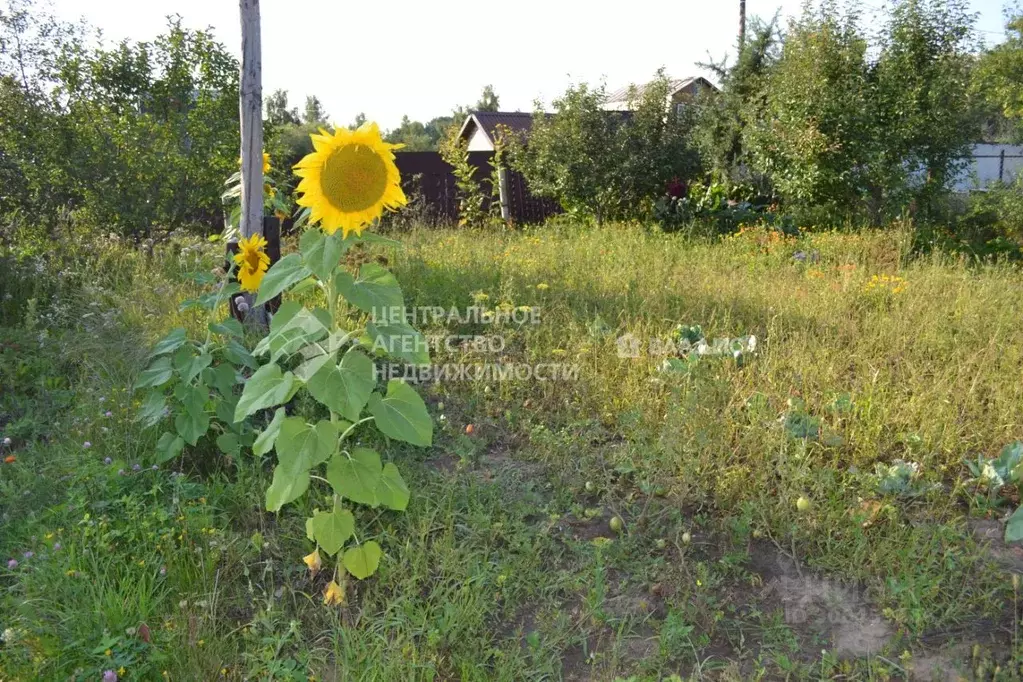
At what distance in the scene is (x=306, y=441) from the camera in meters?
2.19

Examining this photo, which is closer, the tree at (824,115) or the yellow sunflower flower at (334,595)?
the yellow sunflower flower at (334,595)

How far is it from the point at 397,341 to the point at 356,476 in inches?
16.0

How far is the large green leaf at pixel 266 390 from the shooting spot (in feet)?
7.16

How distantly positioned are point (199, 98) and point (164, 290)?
2.62 meters

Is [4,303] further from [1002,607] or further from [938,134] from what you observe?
[938,134]

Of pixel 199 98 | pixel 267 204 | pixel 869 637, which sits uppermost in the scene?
pixel 199 98

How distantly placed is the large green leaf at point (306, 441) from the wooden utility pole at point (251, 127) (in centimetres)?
217

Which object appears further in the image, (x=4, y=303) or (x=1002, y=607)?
(x=4, y=303)

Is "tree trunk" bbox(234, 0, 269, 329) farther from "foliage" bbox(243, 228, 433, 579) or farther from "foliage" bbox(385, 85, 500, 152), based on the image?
"foliage" bbox(385, 85, 500, 152)

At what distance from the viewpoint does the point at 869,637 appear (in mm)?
2354

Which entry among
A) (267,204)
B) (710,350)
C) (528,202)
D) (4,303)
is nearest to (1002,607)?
(710,350)

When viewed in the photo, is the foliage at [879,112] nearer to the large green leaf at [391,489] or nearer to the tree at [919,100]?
the tree at [919,100]

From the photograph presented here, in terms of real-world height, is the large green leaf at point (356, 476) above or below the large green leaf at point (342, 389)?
below

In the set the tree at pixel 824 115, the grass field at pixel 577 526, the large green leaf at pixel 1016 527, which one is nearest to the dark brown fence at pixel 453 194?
the tree at pixel 824 115
